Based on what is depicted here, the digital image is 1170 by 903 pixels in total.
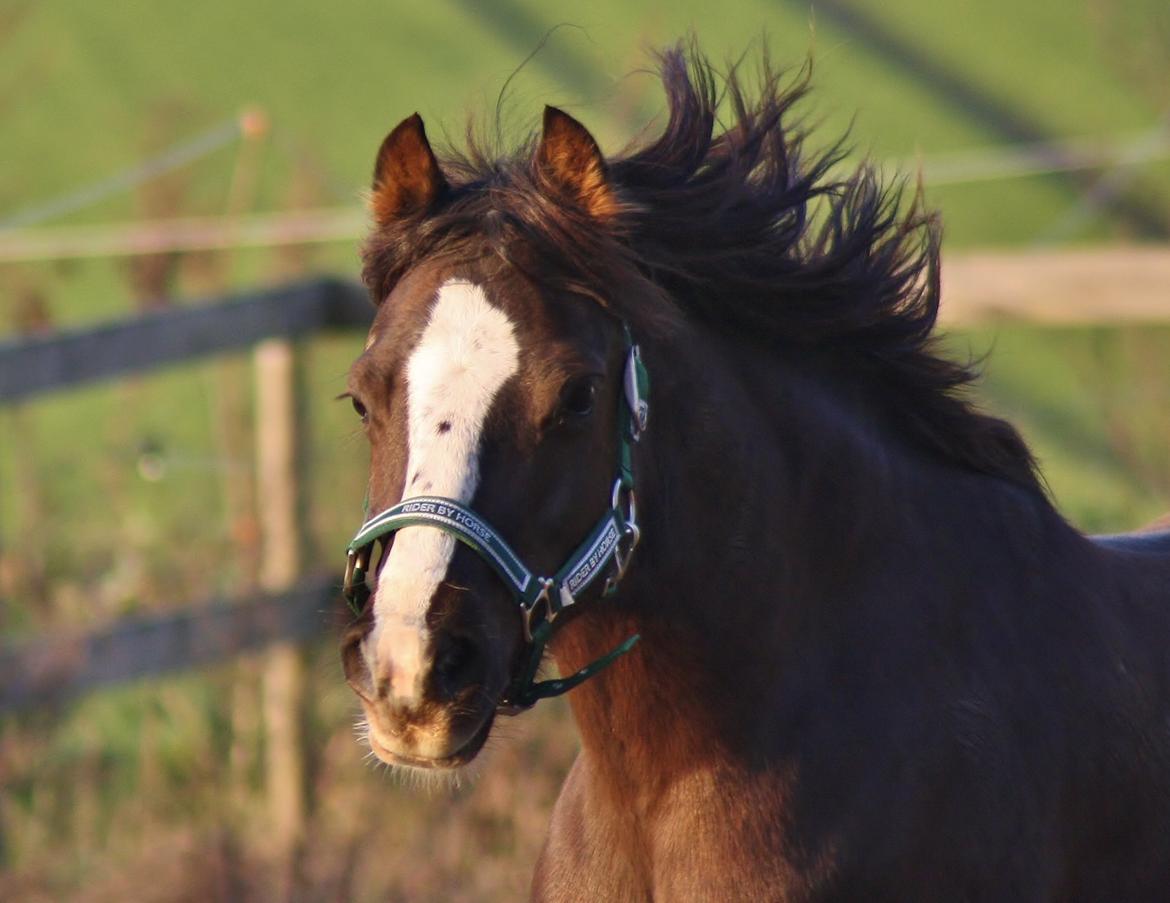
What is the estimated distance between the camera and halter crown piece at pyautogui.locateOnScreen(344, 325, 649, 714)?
2.36 m

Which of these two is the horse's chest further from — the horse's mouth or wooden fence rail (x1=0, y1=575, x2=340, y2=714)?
wooden fence rail (x1=0, y1=575, x2=340, y2=714)

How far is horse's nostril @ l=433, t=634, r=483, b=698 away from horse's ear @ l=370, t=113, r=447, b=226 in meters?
0.74

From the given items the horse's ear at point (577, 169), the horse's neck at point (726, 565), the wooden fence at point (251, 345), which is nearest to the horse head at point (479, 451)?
the horse's ear at point (577, 169)

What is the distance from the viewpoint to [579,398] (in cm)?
250

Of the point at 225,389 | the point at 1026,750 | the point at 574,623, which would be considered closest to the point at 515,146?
the point at 574,623

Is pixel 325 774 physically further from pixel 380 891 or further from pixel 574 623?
pixel 574 623

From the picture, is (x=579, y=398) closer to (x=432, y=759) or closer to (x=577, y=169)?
(x=577, y=169)

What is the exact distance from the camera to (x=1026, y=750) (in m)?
2.79

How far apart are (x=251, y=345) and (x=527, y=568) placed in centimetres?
310

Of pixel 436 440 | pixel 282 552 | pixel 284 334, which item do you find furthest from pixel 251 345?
pixel 436 440

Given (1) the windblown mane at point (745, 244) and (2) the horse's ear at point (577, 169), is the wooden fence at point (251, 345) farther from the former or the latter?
(2) the horse's ear at point (577, 169)

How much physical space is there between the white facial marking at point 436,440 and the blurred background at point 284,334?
365 mm

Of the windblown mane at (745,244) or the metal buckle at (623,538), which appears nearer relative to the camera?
the metal buckle at (623,538)

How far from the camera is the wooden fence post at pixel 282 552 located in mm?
5449
